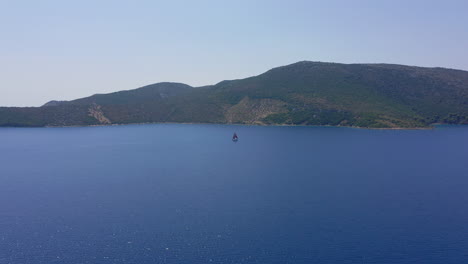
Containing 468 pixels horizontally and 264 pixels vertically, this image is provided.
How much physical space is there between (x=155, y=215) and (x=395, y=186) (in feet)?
213

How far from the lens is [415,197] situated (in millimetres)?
79250

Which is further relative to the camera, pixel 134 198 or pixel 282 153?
pixel 282 153

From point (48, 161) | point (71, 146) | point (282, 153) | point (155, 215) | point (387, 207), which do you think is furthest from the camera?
point (71, 146)

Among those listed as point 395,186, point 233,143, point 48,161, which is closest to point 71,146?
point 48,161

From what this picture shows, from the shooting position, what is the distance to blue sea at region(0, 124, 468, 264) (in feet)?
171

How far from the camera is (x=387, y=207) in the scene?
72.2 metres

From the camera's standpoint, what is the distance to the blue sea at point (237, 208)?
5209cm

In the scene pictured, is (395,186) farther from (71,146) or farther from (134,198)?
(71,146)

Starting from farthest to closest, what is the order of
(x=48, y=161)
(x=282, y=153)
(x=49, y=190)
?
(x=282, y=153), (x=48, y=161), (x=49, y=190)

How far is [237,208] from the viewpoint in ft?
234

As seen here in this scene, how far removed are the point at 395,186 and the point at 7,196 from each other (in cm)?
10303

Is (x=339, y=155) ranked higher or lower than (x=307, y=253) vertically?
higher

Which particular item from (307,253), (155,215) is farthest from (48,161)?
(307,253)

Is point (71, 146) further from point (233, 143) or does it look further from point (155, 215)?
point (155, 215)
